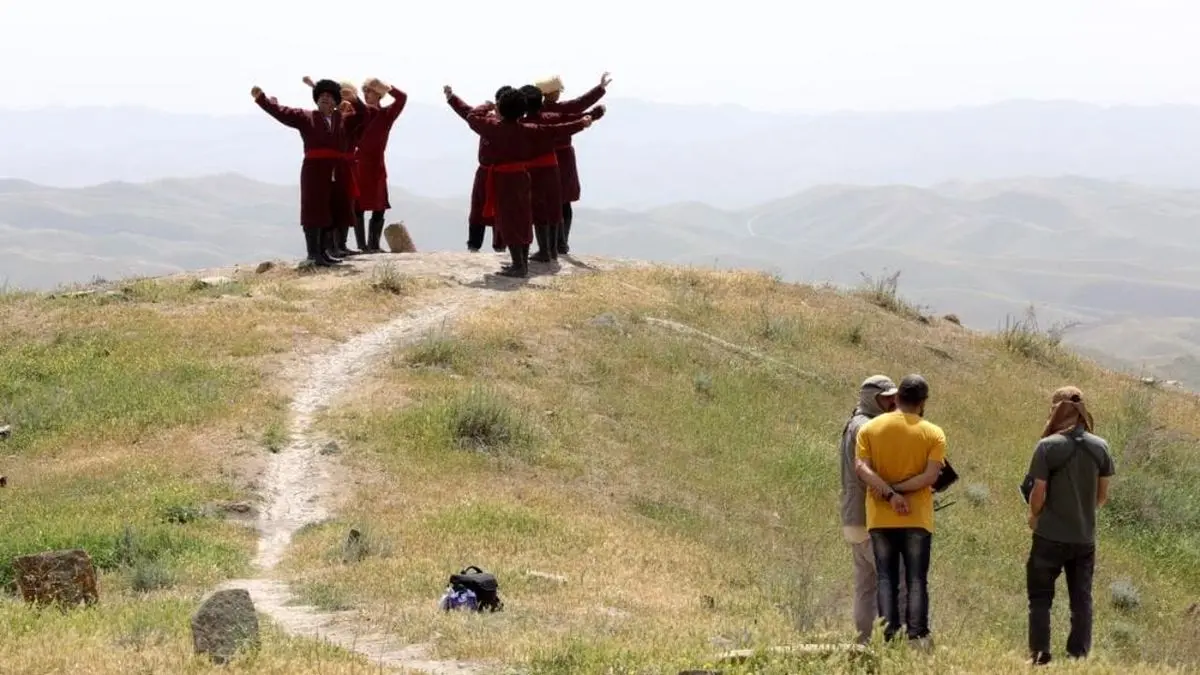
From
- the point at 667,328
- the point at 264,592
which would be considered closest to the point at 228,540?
the point at 264,592

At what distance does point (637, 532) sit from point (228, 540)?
11.9 ft

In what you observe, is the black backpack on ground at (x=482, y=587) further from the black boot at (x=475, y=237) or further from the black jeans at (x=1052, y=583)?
the black boot at (x=475, y=237)

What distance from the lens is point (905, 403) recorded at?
8.13 meters

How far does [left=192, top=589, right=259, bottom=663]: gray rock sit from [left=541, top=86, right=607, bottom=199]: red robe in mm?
15722

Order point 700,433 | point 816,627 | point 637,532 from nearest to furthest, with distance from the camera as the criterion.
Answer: point 816,627 → point 637,532 → point 700,433

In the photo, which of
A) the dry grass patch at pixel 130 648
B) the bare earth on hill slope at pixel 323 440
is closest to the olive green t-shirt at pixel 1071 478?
the bare earth on hill slope at pixel 323 440

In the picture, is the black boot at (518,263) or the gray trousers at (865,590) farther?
the black boot at (518,263)

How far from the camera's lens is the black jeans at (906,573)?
8156mm

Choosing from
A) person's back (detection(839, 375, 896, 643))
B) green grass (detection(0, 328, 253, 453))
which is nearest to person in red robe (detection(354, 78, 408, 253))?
green grass (detection(0, 328, 253, 453))

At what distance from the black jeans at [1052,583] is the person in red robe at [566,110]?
1435cm

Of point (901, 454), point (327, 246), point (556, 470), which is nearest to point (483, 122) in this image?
point (327, 246)

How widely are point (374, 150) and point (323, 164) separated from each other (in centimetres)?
188

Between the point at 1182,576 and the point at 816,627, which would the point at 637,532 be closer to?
the point at 816,627

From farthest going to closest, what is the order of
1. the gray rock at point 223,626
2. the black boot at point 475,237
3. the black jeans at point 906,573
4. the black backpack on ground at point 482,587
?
the black boot at point 475,237, the black backpack on ground at point 482,587, the black jeans at point 906,573, the gray rock at point 223,626
